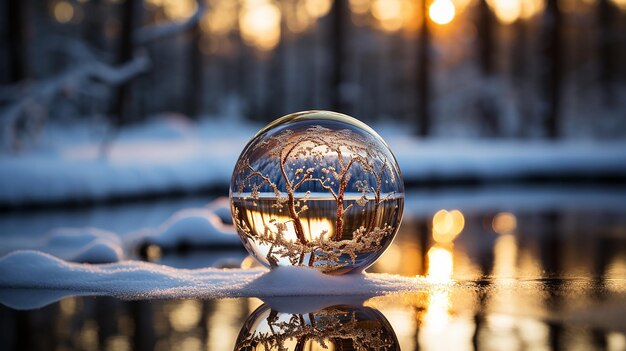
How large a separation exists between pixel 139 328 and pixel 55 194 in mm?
8683

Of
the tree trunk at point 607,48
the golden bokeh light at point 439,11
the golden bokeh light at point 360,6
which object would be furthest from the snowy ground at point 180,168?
the golden bokeh light at point 360,6

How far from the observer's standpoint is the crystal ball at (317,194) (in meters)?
5.23

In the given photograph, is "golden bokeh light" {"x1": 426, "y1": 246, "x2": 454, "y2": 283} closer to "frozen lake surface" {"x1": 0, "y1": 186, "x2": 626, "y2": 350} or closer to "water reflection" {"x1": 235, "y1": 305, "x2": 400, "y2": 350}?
"frozen lake surface" {"x1": 0, "y1": 186, "x2": 626, "y2": 350}

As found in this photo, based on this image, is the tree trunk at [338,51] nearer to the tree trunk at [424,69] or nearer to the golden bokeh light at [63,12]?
the tree trunk at [424,69]

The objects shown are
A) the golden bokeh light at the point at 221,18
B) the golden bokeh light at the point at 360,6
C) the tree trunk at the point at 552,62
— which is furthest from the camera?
the golden bokeh light at the point at 360,6

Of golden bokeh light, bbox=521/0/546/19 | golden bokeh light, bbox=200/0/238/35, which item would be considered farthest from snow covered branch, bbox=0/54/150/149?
golden bokeh light, bbox=200/0/238/35

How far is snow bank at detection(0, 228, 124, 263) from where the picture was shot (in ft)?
23.3

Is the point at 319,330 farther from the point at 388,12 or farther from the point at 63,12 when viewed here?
the point at 63,12

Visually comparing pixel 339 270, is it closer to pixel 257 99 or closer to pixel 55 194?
pixel 55 194

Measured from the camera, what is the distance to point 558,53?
25.1 m

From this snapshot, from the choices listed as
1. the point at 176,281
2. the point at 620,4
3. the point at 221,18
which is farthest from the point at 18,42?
the point at 221,18

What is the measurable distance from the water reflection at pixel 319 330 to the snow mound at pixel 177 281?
477 millimetres

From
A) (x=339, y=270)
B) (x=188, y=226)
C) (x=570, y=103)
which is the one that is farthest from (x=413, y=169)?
(x=570, y=103)

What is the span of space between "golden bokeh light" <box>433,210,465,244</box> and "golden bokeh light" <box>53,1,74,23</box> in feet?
155
